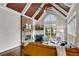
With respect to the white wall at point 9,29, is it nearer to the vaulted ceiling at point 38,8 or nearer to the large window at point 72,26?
the vaulted ceiling at point 38,8

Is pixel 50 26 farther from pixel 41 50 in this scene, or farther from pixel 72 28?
pixel 41 50

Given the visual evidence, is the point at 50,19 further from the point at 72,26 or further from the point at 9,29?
the point at 9,29

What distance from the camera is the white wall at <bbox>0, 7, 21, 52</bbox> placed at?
6105 millimetres

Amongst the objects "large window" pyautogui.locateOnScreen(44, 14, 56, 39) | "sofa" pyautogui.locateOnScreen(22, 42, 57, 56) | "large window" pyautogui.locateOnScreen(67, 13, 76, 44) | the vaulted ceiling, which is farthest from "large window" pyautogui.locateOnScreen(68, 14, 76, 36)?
"sofa" pyautogui.locateOnScreen(22, 42, 57, 56)

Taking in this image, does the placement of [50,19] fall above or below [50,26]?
above

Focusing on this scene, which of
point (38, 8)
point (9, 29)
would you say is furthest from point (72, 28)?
point (9, 29)

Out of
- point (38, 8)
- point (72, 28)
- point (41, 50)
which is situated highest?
point (38, 8)

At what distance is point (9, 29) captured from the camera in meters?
6.68

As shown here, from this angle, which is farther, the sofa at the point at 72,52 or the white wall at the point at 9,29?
the white wall at the point at 9,29

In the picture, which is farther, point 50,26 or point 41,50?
point 50,26

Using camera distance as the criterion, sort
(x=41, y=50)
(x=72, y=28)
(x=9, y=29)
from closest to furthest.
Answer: (x=41, y=50) < (x=72, y=28) < (x=9, y=29)

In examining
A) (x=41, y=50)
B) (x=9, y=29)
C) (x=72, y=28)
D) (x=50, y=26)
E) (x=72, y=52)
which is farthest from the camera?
(x=9, y=29)

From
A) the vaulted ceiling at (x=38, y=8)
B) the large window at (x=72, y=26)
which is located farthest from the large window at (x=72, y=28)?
the vaulted ceiling at (x=38, y=8)

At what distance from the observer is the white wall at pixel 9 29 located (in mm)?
6105
